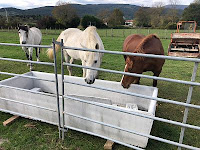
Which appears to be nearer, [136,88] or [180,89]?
[136,88]

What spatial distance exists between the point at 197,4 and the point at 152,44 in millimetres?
38694

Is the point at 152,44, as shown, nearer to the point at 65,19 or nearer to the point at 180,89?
the point at 180,89

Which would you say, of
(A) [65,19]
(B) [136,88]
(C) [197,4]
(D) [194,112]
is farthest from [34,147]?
(C) [197,4]

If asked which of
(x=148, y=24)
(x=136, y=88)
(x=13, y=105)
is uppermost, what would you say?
(x=148, y=24)

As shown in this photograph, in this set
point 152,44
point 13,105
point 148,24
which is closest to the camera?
point 13,105

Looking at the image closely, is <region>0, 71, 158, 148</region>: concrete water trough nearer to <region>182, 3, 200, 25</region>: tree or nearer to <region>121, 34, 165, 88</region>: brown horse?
<region>121, 34, 165, 88</region>: brown horse

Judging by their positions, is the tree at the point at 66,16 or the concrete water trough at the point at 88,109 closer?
the concrete water trough at the point at 88,109

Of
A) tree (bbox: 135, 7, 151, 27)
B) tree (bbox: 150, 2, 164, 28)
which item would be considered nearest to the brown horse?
tree (bbox: 150, 2, 164, 28)

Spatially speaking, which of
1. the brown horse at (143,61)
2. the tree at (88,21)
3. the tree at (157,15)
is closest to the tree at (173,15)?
the tree at (157,15)

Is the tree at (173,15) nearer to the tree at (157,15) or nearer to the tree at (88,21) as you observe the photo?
the tree at (157,15)

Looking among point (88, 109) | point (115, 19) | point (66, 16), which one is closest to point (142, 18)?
point (115, 19)

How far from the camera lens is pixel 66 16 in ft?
115

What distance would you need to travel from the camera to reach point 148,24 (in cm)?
3997

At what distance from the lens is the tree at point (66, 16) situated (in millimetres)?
33500
